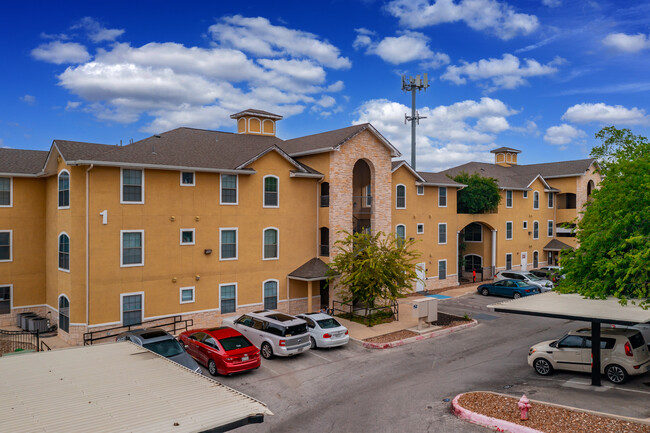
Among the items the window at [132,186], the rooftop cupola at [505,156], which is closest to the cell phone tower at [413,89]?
the rooftop cupola at [505,156]

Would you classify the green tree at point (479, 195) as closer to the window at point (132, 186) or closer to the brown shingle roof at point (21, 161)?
the window at point (132, 186)

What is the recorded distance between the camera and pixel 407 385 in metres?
15.8

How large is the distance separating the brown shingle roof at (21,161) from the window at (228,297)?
11930mm

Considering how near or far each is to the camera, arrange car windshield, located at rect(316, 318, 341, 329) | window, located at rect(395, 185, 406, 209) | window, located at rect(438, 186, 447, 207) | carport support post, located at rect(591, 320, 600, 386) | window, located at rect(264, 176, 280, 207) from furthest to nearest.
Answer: window, located at rect(438, 186, 447, 207), window, located at rect(395, 185, 406, 209), window, located at rect(264, 176, 280, 207), car windshield, located at rect(316, 318, 341, 329), carport support post, located at rect(591, 320, 600, 386)

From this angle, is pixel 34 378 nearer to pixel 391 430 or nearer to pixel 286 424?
pixel 286 424

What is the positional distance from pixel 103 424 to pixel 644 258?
15.8 meters

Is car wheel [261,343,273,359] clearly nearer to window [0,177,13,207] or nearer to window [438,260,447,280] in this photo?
window [0,177,13,207]

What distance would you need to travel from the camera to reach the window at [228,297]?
78.2ft

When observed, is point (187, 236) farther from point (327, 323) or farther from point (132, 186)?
point (327, 323)

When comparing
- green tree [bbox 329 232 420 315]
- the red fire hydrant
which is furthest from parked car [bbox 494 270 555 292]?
the red fire hydrant

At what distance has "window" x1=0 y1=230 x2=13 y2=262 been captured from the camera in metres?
24.0

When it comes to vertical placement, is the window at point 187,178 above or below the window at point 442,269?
above

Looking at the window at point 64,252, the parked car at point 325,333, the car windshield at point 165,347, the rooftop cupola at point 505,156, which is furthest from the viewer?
the rooftop cupola at point 505,156

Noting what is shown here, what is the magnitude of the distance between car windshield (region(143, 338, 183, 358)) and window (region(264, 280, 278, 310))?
926cm
